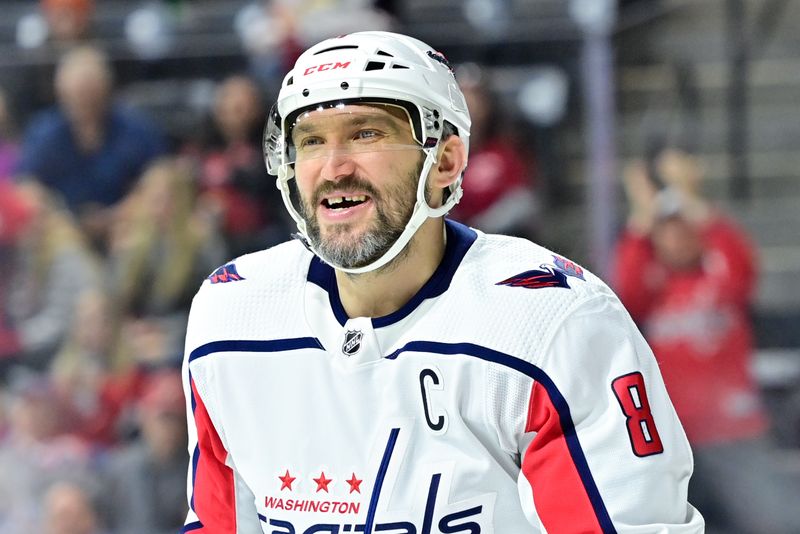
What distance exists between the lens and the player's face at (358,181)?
1681 mm

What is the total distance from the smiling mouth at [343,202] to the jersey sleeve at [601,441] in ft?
1.04

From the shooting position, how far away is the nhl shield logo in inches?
67.3

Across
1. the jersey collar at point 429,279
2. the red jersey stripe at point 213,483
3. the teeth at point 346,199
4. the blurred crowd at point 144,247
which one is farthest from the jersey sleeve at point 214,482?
the blurred crowd at point 144,247

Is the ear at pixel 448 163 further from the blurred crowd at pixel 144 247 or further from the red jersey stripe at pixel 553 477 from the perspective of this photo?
the blurred crowd at pixel 144 247

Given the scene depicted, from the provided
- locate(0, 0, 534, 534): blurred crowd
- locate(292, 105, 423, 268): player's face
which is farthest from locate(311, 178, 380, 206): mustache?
locate(0, 0, 534, 534): blurred crowd

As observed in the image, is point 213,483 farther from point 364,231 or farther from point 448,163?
point 448,163

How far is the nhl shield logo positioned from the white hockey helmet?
0.09 meters

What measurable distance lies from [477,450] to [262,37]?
101 inches

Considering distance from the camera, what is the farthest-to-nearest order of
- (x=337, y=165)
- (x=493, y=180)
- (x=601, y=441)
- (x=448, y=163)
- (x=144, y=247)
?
(x=144, y=247), (x=493, y=180), (x=448, y=163), (x=337, y=165), (x=601, y=441)

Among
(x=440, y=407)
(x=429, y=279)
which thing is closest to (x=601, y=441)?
(x=440, y=407)

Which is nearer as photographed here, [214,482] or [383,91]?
[383,91]

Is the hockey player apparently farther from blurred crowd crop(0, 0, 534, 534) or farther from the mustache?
blurred crowd crop(0, 0, 534, 534)

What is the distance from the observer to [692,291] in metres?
3.78

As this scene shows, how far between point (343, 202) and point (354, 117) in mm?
115
